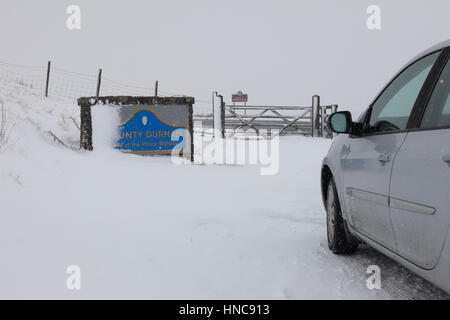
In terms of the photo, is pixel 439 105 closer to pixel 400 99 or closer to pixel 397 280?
pixel 400 99

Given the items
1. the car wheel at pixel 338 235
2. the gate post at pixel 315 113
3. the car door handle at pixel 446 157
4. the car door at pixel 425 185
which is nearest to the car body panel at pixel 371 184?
the car door at pixel 425 185

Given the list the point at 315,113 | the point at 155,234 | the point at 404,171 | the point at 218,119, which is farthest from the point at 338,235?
the point at 315,113

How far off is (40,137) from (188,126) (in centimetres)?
300

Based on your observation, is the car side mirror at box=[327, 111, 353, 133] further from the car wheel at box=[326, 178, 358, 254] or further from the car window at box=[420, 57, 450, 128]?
the car window at box=[420, 57, 450, 128]

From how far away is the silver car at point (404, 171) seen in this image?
6.94ft

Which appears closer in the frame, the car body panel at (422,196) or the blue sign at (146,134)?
the car body panel at (422,196)

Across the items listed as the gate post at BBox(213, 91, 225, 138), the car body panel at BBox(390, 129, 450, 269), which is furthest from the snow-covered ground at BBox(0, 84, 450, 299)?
the gate post at BBox(213, 91, 225, 138)

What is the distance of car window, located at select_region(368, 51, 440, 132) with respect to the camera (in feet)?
8.89

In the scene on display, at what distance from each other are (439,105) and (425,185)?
0.48 m

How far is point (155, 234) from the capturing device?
4.41 meters

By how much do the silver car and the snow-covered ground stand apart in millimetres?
508

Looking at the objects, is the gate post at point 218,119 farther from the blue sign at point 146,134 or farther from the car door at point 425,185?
the car door at point 425,185

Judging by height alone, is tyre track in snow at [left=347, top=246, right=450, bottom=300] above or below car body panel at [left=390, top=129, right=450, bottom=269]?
below
